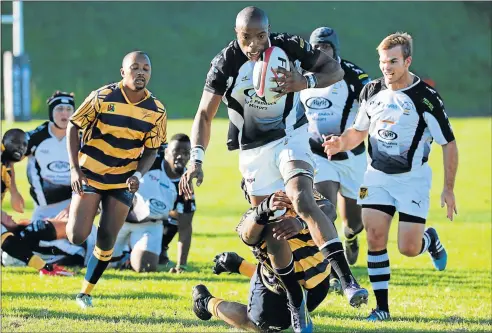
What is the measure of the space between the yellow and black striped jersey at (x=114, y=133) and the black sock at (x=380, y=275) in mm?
2217

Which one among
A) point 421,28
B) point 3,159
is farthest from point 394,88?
point 421,28

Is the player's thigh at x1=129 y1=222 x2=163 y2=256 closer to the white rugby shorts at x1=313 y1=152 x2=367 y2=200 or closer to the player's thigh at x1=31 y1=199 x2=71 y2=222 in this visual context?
the player's thigh at x1=31 y1=199 x2=71 y2=222

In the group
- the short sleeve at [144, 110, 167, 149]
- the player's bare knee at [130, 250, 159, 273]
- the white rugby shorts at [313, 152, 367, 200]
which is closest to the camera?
the short sleeve at [144, 110, 167, 149]

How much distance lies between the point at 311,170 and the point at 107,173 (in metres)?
2.50

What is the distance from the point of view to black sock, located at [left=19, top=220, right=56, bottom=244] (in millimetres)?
11086

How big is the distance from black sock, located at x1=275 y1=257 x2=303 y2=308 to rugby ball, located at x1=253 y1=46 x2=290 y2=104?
1235 millimetres

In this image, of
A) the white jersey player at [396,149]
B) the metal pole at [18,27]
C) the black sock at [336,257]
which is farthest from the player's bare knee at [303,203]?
the metal pole at [18,27]

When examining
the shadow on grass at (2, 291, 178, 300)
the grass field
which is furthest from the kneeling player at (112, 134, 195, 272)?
the shadow on grass at (2, 291, 178, 300)

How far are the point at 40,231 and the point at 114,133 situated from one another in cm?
260

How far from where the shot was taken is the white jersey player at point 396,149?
331 inches

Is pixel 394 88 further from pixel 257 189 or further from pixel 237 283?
pixel 237 283

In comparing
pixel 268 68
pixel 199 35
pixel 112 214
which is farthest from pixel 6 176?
pixel 199 35

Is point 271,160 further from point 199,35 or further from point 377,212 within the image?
point 199,35

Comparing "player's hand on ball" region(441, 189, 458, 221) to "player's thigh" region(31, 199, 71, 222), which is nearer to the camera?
"player's hand on ball" region(441, 189, 458, 221)
